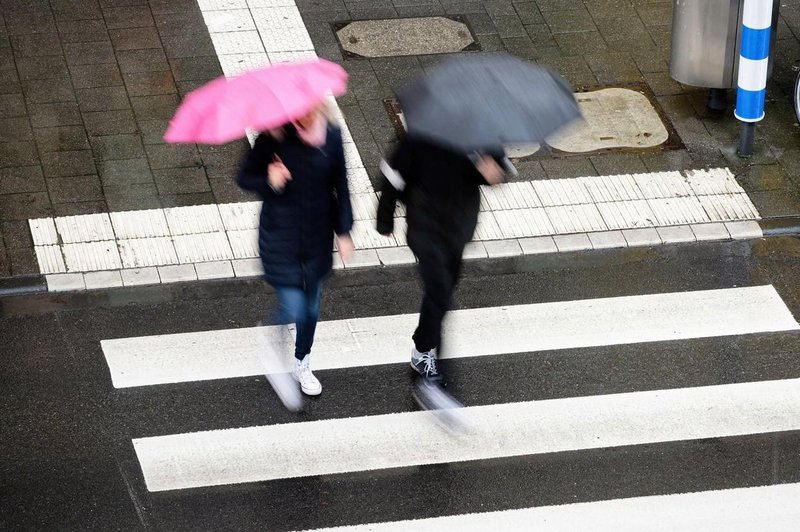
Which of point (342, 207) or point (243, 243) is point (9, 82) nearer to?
point (243, 243)

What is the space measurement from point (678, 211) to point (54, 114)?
14.8 ft

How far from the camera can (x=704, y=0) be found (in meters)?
9.34

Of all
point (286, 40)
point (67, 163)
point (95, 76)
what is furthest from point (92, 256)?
point (286, 40)

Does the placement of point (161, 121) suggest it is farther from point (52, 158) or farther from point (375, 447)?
point (375, 447)

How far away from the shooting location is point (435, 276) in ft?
21.7

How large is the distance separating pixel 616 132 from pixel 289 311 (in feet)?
12.3

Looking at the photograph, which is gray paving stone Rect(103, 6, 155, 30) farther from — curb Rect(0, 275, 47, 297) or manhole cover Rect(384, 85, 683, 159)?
curb Rect(0, 275, 47, 297)

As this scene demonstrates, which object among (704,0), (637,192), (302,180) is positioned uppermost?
(302,180)

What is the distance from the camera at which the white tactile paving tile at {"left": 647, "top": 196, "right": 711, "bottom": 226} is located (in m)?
8.66

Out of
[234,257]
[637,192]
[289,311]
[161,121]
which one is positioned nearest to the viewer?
[289,311]

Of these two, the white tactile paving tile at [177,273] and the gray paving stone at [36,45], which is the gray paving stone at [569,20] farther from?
the white tactile paving tile at [177,273]

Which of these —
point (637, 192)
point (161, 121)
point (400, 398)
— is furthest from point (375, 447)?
point (161, 121)

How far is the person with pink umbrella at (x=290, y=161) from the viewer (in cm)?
575

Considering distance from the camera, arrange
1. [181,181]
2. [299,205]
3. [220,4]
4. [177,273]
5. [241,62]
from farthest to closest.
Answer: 1. [220,4]
2. [241,62]
3. [181,181]
4. [177,273]
5. [299,205]
